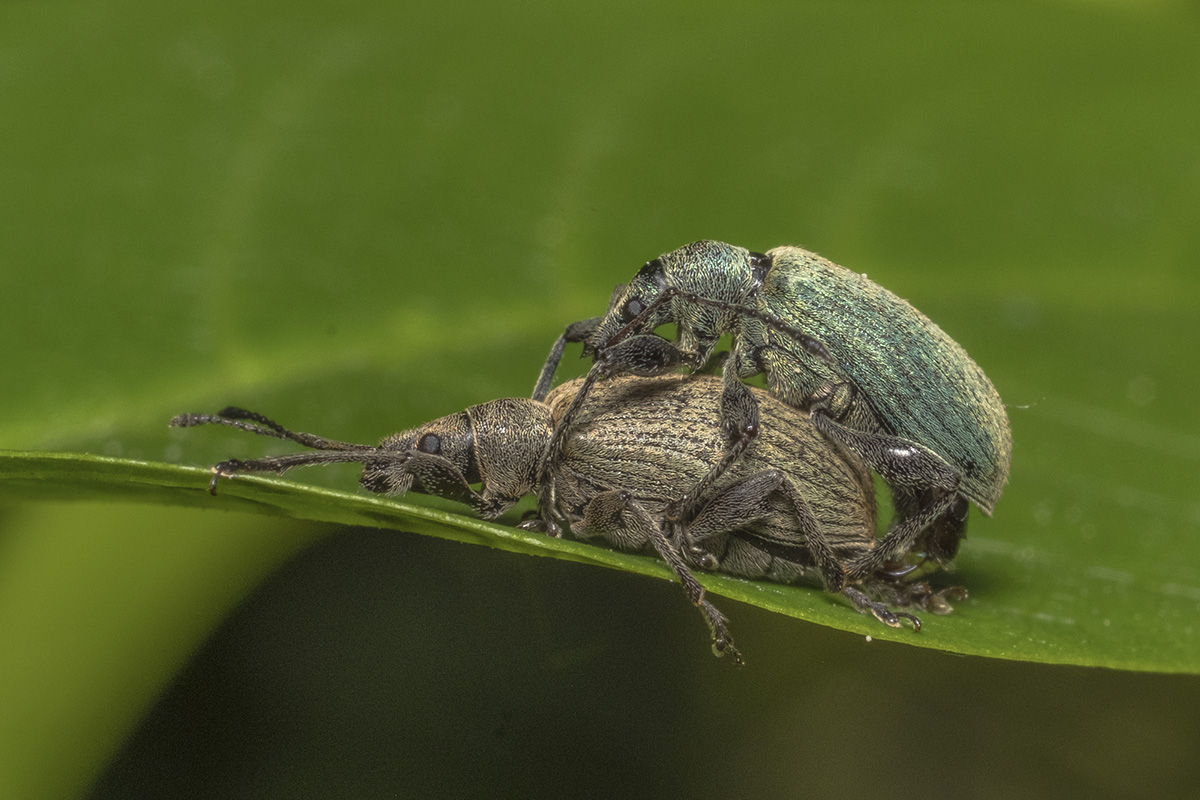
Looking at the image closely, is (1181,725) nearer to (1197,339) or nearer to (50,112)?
(1197,339)

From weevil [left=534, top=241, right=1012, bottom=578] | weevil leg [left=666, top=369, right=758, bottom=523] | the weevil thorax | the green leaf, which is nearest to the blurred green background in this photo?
the green leaf

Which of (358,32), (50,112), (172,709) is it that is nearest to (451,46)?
(358,32)

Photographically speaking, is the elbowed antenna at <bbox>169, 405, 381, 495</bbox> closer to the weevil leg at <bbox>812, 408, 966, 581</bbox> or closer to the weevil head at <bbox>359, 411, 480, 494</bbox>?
the weevil head at <bbox>359, 411, 480, 494</bbox>

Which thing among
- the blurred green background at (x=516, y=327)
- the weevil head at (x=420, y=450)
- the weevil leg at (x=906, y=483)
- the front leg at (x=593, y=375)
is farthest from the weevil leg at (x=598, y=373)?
the weevil leg at (x=906, y=483)

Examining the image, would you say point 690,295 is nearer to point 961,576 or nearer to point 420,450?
point 420,450

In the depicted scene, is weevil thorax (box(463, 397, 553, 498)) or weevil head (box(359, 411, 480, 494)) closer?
weevil head (box(359, 411, 480, 494))

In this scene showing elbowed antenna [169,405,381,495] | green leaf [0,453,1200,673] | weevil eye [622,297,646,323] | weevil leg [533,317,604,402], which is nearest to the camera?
green leaf [0,453,1200,673]

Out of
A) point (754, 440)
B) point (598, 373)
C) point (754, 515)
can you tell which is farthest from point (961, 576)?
point (598, 373)
